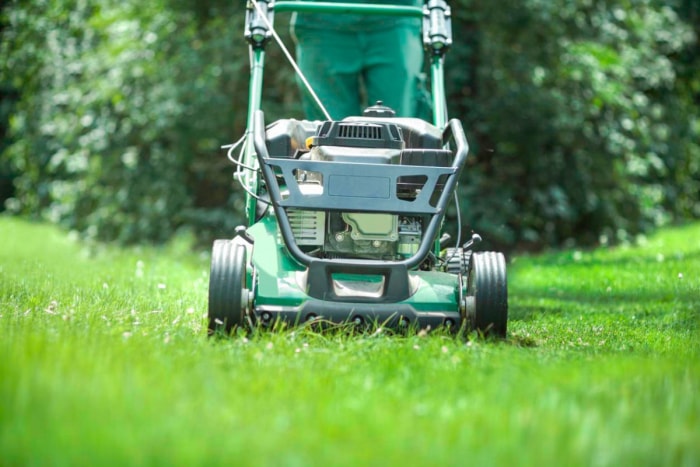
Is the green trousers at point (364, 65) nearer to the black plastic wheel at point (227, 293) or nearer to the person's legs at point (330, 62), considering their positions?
the person's legs at point (330, 62)

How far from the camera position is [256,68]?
4.53 m

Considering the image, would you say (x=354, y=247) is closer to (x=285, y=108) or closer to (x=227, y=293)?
(x=227, y=293)

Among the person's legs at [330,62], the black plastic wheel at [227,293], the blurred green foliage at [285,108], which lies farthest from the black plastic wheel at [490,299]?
the blurred green foliage at [285,108]

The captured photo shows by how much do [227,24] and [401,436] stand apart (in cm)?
704

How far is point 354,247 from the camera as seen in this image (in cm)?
370

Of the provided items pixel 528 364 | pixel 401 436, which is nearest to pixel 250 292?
pixel 528 364

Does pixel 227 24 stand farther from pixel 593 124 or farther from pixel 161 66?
pixel 593 124

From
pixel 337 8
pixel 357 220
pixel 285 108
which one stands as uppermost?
pixel 337 8

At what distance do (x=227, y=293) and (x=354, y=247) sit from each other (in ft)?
1.98

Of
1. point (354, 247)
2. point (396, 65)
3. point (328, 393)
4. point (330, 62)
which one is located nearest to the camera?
point (328, 393)

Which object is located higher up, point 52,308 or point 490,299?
point 490,299

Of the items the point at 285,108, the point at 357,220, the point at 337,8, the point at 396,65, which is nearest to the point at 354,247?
the point at 357,220

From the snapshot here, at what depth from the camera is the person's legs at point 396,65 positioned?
4809 mm

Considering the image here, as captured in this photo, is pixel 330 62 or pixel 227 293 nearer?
pixel 227 293
